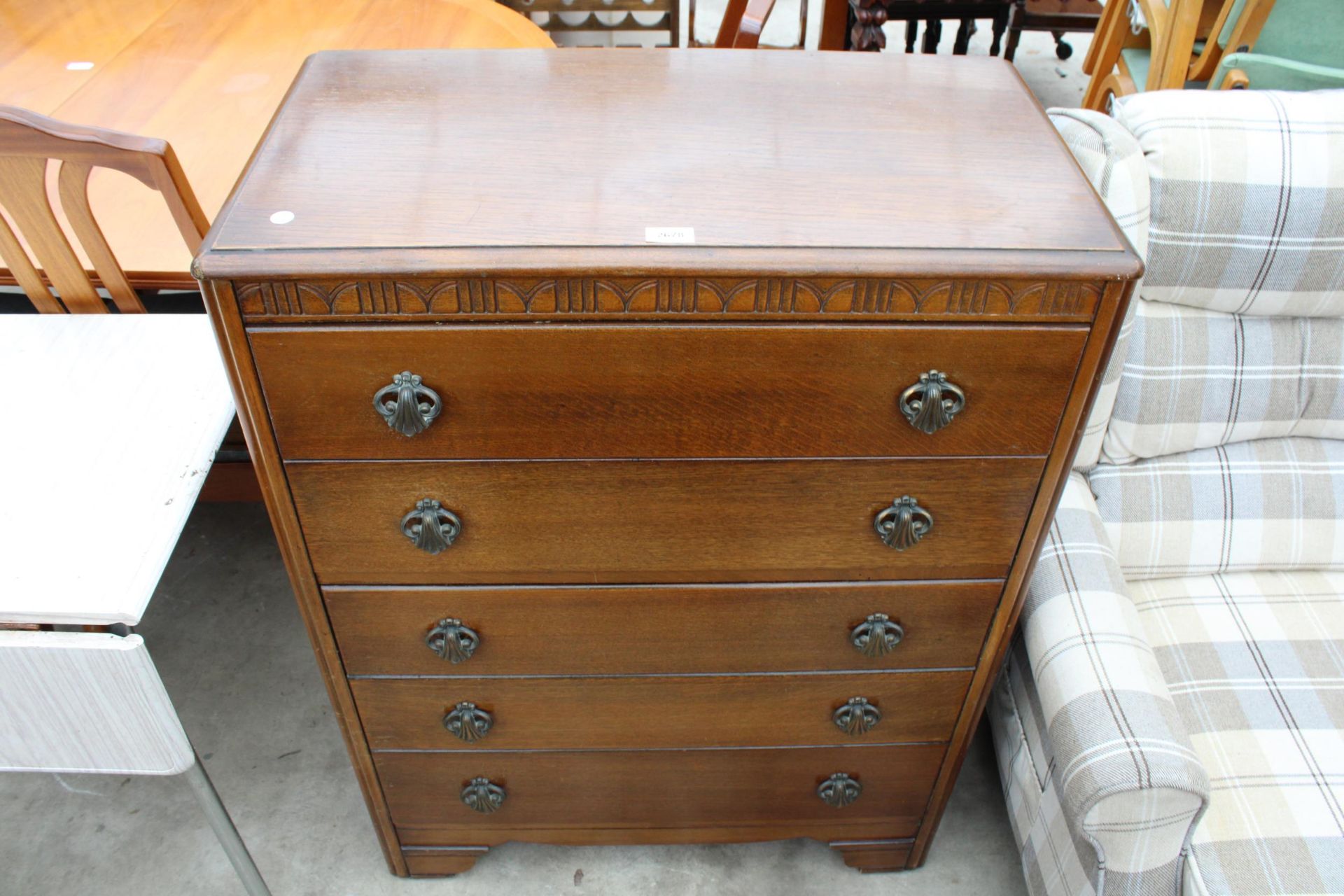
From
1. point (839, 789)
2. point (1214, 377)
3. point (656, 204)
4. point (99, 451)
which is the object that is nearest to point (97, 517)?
point (99, 451)

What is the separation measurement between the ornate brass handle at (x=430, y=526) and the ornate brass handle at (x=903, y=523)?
18.3 inches

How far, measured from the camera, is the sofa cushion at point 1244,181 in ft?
4.26

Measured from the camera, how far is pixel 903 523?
3.35 ft

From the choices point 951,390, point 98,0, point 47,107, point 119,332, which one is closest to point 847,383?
point 951,390

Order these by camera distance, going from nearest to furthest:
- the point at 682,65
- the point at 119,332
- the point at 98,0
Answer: the point at 682,65
the point at 119,332
the point at 98,0

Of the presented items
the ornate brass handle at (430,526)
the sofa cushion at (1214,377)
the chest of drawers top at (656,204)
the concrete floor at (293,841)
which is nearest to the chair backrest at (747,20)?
the chest of drawers top at (656,204)

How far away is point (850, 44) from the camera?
3.08 m

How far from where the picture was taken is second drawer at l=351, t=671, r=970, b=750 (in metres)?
1.24

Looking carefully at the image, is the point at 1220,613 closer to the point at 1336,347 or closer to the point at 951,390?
the point at 1336,347

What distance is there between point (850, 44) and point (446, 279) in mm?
2651

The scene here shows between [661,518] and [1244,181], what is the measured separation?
95 centimetres

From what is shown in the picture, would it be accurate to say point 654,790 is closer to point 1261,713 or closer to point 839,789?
point 839,789

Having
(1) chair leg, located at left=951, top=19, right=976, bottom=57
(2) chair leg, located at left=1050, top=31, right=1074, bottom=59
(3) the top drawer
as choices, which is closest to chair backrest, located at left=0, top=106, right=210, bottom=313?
(3) the top drawer

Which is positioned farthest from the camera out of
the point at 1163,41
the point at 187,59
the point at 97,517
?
the point at 1163,41
